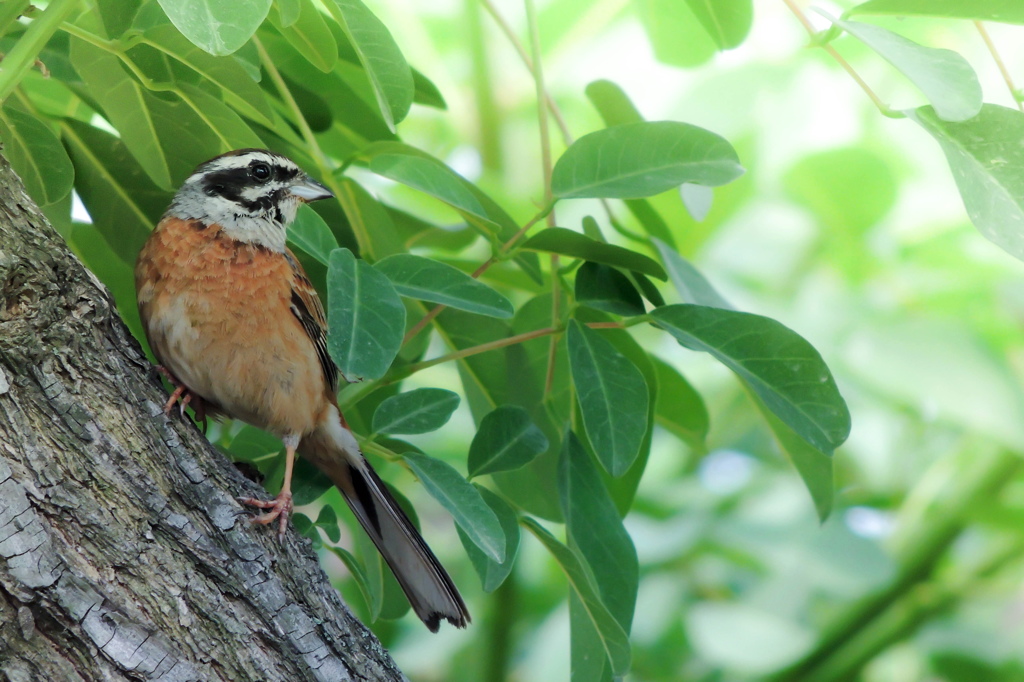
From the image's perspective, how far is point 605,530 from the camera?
6.91 ft

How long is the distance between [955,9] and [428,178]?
3.60 feet

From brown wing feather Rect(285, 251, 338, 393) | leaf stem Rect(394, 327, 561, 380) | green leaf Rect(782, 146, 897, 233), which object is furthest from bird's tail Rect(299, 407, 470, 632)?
green leaf Rect(782, 146, 897, 233)

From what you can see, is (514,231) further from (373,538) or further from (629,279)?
(373,538)

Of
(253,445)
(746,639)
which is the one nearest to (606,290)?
(253,445)

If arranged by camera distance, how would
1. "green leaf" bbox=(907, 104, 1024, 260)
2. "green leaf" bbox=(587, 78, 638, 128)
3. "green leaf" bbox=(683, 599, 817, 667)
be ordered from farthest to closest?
"green leaf" bbox=(683, 599, 817, 667)
"green leaf" bbox=(587, 78, 638, 128)
"green leaf" bbox=(907, 104, 1024, 260)

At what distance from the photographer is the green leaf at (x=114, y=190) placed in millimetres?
2115

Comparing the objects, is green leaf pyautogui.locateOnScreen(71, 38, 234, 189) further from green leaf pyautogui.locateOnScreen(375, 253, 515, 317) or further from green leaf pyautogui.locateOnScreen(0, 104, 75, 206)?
green leaf pyautogui.locateOnScreen(375, 253, 515, 317)

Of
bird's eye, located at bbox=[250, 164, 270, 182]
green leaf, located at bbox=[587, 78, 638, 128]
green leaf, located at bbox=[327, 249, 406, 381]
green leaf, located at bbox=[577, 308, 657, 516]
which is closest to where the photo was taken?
green leaf, located at bbox=[327, 249, 406, 381]

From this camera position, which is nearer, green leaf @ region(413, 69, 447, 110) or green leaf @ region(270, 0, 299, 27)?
green leaf @ region(270, 0, 299, 27)

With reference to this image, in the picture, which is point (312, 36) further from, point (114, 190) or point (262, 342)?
point (262, 342)

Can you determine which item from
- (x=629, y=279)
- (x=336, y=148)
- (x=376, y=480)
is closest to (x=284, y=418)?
(x=376, y=480)

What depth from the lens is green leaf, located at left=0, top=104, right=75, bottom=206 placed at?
1.84 metres

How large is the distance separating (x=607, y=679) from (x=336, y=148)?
1.53 m

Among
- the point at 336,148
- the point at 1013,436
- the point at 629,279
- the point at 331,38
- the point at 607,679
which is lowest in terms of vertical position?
the point at 607,679
